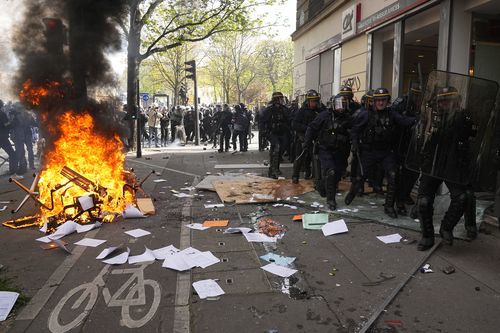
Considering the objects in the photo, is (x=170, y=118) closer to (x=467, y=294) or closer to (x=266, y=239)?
(x=266, y=239)

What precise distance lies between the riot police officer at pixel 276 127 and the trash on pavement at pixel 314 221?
3615 millimetres

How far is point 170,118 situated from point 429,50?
1441 centimetres

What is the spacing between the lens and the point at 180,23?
17703mm

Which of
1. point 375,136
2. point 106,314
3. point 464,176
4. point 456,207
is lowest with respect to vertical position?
point 106,314

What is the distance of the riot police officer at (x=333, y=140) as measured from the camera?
7090mm

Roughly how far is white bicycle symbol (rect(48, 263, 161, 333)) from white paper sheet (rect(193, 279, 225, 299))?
1.15ft

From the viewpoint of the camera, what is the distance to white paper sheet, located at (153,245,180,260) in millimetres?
4863

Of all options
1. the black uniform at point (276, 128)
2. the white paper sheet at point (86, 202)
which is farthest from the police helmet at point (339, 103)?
the white paper sheet at point (86, 202)

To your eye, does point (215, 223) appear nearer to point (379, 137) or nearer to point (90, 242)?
point (90, 242)

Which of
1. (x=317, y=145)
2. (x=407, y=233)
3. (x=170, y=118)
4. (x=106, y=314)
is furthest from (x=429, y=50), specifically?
(x=170, y=118)

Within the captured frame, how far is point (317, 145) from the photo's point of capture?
7.54 metres

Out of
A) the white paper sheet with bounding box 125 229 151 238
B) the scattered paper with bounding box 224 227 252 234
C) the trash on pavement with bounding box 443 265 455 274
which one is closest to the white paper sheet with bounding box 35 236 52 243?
the white paper sheet with bounding box 125 229 151 238

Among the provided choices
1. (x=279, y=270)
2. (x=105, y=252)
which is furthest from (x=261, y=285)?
(x=105, y=252)

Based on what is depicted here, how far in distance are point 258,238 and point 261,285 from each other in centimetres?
150
